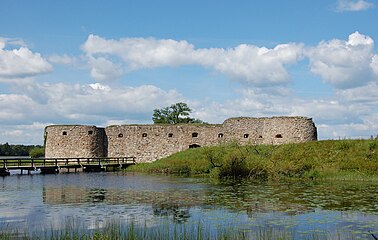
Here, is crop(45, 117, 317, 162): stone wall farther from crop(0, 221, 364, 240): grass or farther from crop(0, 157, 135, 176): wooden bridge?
crop(0, 221, 364, 240): grass

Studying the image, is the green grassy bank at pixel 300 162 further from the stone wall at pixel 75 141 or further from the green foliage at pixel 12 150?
the green foliage at pixel 12 150

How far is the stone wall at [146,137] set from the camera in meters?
33.8

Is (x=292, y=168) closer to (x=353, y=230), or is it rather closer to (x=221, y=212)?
(x=221, y=212)

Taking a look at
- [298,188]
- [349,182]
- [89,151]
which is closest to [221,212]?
[298,188]

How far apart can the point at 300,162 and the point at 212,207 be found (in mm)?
10362

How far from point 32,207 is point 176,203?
150 inches

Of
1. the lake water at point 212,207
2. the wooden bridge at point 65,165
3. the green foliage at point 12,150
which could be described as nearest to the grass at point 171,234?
the lake water at point 212,207

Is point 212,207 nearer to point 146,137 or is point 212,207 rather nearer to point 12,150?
point 146,137

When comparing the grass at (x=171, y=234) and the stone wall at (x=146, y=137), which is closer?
the grass at (x=171, y=234)

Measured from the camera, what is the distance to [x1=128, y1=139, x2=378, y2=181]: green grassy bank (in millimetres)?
21078

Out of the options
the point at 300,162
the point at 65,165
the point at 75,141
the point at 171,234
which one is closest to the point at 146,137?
the point at 75,141

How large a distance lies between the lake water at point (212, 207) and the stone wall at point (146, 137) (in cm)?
1471

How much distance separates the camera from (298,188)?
1734 cm

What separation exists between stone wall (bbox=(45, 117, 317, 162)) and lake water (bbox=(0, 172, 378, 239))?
48.2 ft
